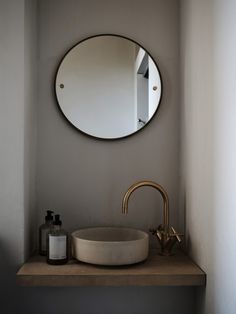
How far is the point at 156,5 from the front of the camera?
1.71 m

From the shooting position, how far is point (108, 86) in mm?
1696

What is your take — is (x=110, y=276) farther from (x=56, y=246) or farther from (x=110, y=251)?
(x=56, y=246)

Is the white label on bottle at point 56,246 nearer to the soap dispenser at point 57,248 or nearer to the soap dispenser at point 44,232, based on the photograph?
the soap dispenser at point 57,248

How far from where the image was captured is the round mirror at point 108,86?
5.49ft

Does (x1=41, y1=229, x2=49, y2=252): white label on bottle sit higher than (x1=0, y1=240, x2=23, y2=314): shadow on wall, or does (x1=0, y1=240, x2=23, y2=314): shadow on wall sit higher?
(x1=41, y1=229, x2=49, y2=252): white label on bottle

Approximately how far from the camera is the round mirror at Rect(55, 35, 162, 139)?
65.9 inches

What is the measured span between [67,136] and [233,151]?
0.83m

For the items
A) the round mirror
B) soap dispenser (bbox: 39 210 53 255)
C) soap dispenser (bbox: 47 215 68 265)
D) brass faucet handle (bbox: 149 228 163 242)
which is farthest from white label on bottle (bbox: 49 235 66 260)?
the round mirror

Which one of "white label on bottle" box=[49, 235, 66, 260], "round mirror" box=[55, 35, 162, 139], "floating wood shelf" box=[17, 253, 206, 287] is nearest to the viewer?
"floating wood shelf" box=[17, 253, 206, 287]

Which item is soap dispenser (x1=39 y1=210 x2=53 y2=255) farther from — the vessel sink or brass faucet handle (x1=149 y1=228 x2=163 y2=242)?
brass faucet handle (x1=149 y1=228 x2=163 y2=242)

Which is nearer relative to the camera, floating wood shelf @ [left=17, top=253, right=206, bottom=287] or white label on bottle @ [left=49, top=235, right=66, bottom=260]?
floating wood shelf @ [left=17, top=253, right=206, bottom=287]

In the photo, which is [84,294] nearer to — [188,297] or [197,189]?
[188,297]

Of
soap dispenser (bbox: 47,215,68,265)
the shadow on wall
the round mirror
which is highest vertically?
the round mirror

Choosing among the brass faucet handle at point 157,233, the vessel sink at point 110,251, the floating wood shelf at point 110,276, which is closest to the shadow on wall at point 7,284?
the floating wood shelf at point 110,276
